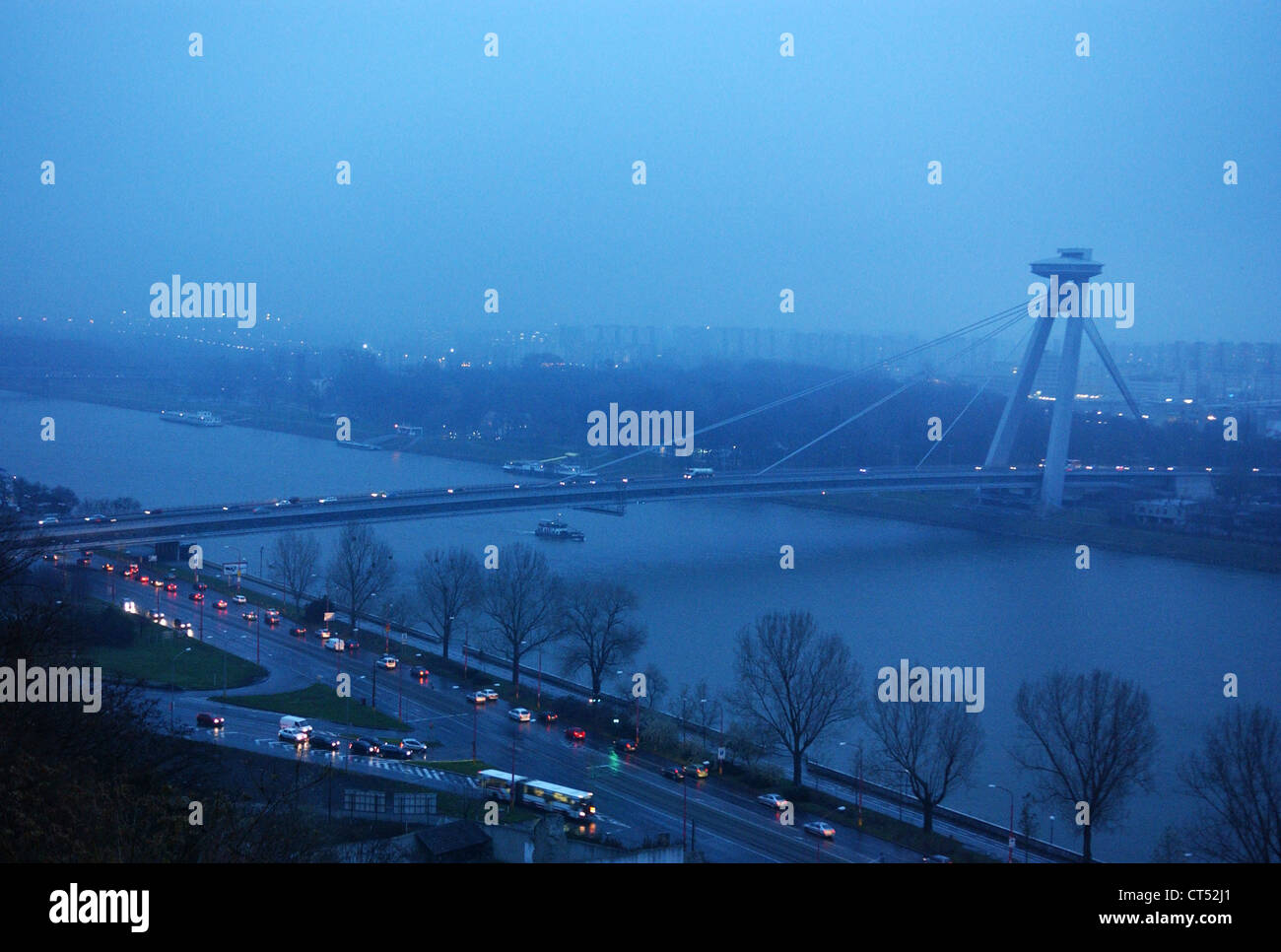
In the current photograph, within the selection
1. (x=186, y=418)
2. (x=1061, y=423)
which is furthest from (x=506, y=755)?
(x=186, y=418)

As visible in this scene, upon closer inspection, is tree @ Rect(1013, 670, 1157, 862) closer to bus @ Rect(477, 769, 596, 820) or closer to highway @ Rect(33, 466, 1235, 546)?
bus @ Rect(477, 769, 596, 820)

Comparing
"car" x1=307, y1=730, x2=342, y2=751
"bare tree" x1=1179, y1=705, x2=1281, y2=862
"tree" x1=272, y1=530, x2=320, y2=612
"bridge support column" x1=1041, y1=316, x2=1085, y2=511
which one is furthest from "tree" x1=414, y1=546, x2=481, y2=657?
"bridge support column" x1=1041, y1=316, x2=1085, y2=511

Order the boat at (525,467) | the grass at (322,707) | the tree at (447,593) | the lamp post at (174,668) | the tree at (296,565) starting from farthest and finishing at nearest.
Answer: the boat at (525,467)
the tree at (296,565)
the tree at (447,593)
the lamp post at (174,668)
the grass at (322,707)

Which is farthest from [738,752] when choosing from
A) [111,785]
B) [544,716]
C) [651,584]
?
[651,584]

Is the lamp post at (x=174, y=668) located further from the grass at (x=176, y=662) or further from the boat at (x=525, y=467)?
the boat at (x=525, y=467)

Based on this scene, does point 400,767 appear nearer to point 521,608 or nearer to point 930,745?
point 930,745

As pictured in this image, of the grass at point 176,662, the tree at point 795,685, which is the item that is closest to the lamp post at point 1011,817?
the tree at point 795,685
